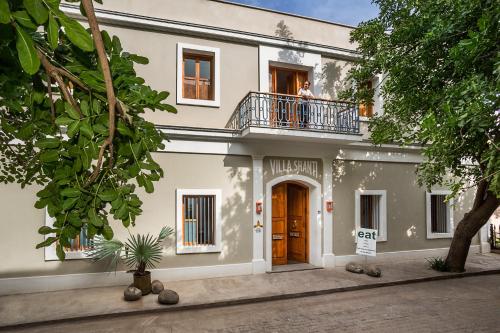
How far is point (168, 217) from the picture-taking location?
8.89 metres

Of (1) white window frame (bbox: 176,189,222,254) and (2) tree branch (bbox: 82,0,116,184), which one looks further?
(1) white window frame (bbox: 176,189,222,254)

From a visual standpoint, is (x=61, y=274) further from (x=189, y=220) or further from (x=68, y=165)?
(x=68, y=165)

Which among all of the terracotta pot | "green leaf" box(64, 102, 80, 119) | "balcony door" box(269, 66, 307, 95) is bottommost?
the terracotta pot

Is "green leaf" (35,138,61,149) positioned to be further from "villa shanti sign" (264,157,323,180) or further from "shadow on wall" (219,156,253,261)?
"villa shanti sign" (264,157,323,180)

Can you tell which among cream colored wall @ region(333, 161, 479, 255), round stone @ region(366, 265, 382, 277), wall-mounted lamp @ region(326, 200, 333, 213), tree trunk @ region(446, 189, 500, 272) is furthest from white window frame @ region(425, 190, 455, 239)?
wall-mounted lamp @ region(326, 200, 333, 213)

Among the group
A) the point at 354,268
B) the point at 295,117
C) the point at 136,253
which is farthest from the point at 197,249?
the point at 295,117

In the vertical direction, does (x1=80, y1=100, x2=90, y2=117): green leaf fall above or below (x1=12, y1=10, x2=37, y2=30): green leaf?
below

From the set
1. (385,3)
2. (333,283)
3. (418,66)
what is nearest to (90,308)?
(333,283)

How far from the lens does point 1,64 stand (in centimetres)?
158

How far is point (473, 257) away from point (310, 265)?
6224mm

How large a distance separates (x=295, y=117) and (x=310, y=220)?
132 inches

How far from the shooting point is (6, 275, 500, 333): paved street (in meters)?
5.99

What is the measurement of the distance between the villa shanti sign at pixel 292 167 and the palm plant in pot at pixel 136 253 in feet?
11.3

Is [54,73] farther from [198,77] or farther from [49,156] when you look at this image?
[198,77]
